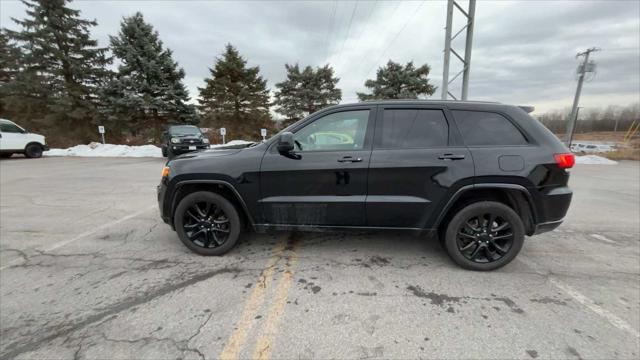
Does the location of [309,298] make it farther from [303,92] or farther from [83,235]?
[303,92]

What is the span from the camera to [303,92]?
23.4 meters

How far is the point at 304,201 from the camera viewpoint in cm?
297

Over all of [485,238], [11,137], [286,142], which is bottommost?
[485,238]

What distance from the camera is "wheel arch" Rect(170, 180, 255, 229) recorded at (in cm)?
308

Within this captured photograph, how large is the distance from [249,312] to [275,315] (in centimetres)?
23

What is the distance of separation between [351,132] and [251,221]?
1536 mm

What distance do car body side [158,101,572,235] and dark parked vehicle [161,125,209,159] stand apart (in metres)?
10.9

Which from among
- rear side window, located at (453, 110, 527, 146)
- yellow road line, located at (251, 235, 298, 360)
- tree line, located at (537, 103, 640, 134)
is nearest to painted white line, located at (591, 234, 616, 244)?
rear side window, located at (453, 110, 527, 146)

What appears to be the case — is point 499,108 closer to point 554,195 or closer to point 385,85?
point 554,195

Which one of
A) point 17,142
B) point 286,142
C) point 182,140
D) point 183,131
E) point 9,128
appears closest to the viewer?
point 286,142

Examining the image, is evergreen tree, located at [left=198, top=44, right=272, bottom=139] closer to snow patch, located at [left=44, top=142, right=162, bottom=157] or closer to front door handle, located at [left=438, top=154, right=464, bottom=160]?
snow patch, located at [left=44, top=142, right=162, bottom=157]

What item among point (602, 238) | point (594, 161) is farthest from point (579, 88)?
point (602, 238)

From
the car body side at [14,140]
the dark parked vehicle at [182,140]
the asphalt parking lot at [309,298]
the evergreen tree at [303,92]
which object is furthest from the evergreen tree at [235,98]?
the asphalt parking lot at [309,298]

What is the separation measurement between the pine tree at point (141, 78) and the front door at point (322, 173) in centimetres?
1937
